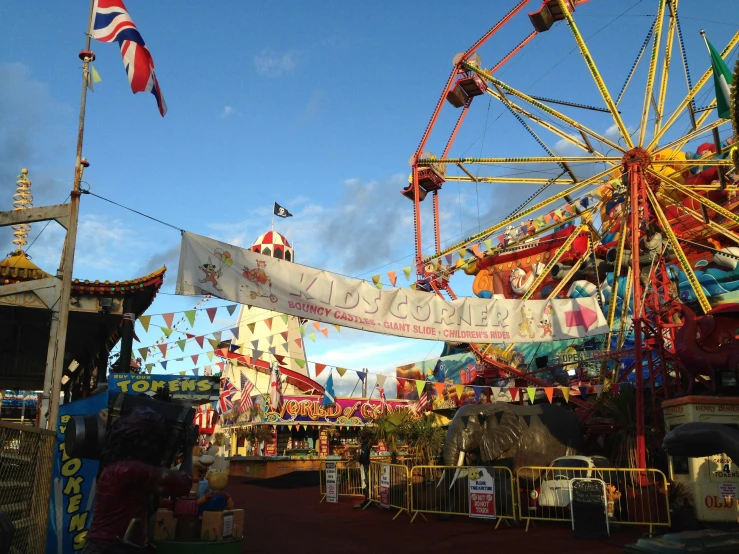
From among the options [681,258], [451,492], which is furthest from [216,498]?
[681,258]

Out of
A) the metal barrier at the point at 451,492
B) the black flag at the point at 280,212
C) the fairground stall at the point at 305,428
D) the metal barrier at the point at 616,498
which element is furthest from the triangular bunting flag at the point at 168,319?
the black flag at the point at 280,212

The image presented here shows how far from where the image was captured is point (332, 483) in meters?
17.6

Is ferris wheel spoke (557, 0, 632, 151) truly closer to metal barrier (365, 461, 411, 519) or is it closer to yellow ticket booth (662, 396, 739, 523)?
yellow ticket booth (662, 396, 739, 523)

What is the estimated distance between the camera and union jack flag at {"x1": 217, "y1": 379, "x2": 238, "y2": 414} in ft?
129

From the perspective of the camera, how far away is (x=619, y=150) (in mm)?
17328

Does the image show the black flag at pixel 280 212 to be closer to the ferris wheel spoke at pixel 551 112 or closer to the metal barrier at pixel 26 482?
the ferris wheel spoke at pixel 551 112

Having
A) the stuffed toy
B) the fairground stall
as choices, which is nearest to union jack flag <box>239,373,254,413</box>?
the fairground stall

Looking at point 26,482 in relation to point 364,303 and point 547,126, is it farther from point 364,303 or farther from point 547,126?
point 547,126

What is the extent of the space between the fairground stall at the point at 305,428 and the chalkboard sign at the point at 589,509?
2129 centimetres

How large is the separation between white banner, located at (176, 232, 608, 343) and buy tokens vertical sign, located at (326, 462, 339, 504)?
283 inches

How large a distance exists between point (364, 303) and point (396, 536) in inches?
170

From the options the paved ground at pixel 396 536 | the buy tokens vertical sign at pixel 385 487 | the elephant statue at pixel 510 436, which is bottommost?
the paved ground at pixel 396 536

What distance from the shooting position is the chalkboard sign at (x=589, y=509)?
33.6 ft

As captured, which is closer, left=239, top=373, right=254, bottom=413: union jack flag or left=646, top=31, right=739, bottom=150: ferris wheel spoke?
left=646, top=31, right=739, bottom=150: ferris wheel spoke
